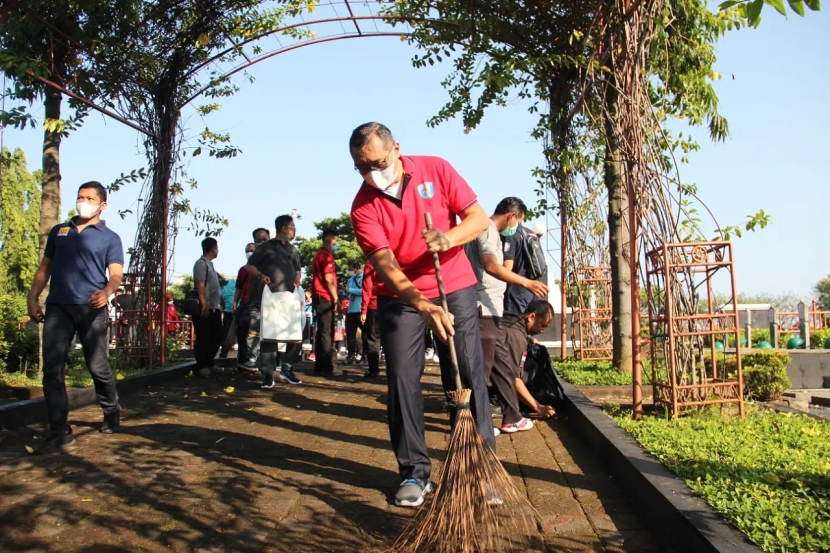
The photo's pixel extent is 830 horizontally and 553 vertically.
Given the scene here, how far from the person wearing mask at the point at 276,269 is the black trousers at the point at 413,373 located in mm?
5054

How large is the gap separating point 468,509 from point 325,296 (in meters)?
7.47

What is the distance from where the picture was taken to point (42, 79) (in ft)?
27.3

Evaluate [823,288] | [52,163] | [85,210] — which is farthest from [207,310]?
[823,288]

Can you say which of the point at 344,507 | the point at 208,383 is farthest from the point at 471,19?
the point at 344,507

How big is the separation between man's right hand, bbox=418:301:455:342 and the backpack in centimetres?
324

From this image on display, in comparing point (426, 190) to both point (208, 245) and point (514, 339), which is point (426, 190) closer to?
point (514, 339)

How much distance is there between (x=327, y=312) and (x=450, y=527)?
7553 millimetres

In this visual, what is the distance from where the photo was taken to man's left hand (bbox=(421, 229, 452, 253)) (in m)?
4.18

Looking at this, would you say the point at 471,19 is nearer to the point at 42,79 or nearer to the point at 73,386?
the point at 42,79

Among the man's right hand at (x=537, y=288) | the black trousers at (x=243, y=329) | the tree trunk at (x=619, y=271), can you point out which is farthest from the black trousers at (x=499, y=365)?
the black trousers at (x=243, y=329)

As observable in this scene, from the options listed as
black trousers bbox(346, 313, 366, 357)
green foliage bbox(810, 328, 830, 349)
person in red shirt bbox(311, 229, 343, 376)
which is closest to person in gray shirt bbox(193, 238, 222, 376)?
person in red shirt bbox(311, 229, 343, 376)

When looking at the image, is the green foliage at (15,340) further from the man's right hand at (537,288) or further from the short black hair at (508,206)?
the man's right hand at (537,288)

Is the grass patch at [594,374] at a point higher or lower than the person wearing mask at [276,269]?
lower

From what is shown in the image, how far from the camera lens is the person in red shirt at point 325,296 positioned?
433 inches
